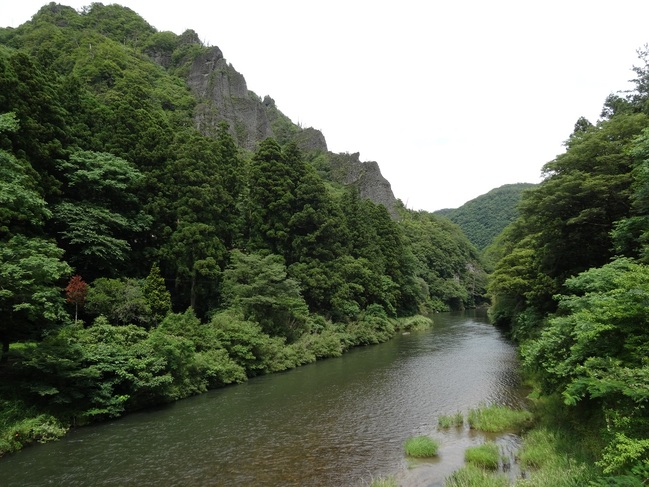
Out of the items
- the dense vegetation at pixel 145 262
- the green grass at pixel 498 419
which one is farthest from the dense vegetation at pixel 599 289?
the dense vegetation at pixel 145 262

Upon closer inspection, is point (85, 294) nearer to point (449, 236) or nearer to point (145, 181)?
point (145, 181)

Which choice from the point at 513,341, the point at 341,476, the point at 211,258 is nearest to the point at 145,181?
the point at 211,258

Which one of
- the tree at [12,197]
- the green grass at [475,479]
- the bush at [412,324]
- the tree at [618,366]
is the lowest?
the bush at [412,324]

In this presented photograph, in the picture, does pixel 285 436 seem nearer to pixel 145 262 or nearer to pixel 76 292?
pixel 76 292

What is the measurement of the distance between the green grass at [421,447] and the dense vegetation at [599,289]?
369 cm

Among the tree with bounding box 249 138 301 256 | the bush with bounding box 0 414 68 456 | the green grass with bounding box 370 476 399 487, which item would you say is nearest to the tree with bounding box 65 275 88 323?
the bush with bounding box 0 414 68 456

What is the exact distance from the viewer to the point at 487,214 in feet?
488

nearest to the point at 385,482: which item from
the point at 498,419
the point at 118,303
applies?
the point at 498,419

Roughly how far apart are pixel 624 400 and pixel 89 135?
29.2 meters

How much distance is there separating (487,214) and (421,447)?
496ft

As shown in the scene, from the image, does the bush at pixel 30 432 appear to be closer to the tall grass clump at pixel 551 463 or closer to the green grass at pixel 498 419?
the tall grass clump at pixel 551 463

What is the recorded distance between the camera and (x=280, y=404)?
1670 cm

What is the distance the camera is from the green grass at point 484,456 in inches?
389

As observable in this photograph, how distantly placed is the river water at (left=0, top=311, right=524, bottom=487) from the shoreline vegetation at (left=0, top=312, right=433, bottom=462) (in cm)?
63
